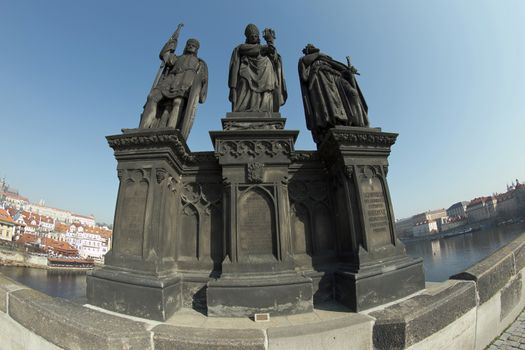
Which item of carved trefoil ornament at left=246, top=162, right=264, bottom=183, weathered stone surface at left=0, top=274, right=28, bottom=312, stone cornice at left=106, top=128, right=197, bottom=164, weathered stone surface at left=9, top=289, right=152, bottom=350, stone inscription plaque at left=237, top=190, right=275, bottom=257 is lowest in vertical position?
weathered stone surface at left=9, top=289, right=152, bottom=350

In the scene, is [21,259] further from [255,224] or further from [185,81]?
[255,224]

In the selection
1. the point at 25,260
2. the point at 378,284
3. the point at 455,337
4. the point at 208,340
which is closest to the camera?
the point at 208,340

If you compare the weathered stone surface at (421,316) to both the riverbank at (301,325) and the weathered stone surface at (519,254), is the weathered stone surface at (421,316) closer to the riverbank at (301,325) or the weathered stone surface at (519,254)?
the riverbank at (301,325)

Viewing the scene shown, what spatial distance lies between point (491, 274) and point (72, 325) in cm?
574

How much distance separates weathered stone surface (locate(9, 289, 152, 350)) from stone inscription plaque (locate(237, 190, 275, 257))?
196 centimetres

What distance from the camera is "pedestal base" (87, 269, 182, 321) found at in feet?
12.3

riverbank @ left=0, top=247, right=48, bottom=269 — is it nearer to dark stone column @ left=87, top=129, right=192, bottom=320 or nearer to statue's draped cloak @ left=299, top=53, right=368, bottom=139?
dark stone column @ left=87, top=129, right=192, bottom=320

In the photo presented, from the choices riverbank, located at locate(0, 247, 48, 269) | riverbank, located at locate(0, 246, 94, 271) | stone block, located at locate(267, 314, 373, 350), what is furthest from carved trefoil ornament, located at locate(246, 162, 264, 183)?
riverbank, located at locate(0, 247, 48, 269)

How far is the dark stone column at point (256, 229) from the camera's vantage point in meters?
3.90

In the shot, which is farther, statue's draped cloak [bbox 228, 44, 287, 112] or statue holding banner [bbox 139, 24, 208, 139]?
statue's draped cloak [bbox 228, 44, 287, 112]

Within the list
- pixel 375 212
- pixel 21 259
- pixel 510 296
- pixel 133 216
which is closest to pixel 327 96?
pixel 375 212

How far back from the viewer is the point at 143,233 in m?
4.19

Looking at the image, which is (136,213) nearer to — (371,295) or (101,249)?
(371,295)

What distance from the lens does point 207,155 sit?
5.19m
